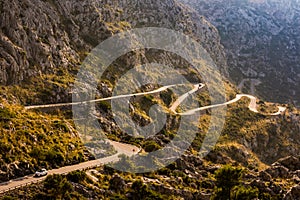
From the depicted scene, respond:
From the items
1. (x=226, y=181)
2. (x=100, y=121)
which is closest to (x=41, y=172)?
(x=226, y=181)

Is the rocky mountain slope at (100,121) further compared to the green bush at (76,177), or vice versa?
the rocky mountain slope at (100,121)

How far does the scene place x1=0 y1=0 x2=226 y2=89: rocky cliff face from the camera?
79500 mm

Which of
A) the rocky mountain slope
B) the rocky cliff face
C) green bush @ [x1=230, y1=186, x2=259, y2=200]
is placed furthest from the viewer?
the rocky cliff face

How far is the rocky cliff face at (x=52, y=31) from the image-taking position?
261 ft

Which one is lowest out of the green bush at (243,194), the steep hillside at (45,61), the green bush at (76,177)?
the green bush at (76,177)

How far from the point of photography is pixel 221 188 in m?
55.7

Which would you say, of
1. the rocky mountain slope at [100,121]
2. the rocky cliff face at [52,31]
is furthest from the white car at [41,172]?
the rocky cliff face at [52,31]

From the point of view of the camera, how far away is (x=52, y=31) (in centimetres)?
9731

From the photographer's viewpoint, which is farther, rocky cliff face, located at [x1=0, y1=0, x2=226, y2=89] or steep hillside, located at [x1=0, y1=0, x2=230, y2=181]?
rocky cliff face, located at [x1=0, y1=0, x2=226, y2=89]

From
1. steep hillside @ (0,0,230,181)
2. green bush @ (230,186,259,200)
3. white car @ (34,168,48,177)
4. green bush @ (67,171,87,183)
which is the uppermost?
steep hillside @ (0,0,230,181)

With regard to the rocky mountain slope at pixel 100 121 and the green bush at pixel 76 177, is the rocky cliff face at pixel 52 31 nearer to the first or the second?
the rocky mountain slope at pixel 100 121

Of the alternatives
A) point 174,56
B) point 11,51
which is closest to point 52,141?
point 11,51

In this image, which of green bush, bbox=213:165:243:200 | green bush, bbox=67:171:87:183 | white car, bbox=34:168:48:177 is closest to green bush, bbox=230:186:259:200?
green bush, bbox=213:165:243:200

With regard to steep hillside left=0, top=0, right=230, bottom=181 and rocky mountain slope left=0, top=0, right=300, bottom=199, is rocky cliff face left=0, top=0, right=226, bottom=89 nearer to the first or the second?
steep hillside left=0, top=0, right=230, bottom=181
